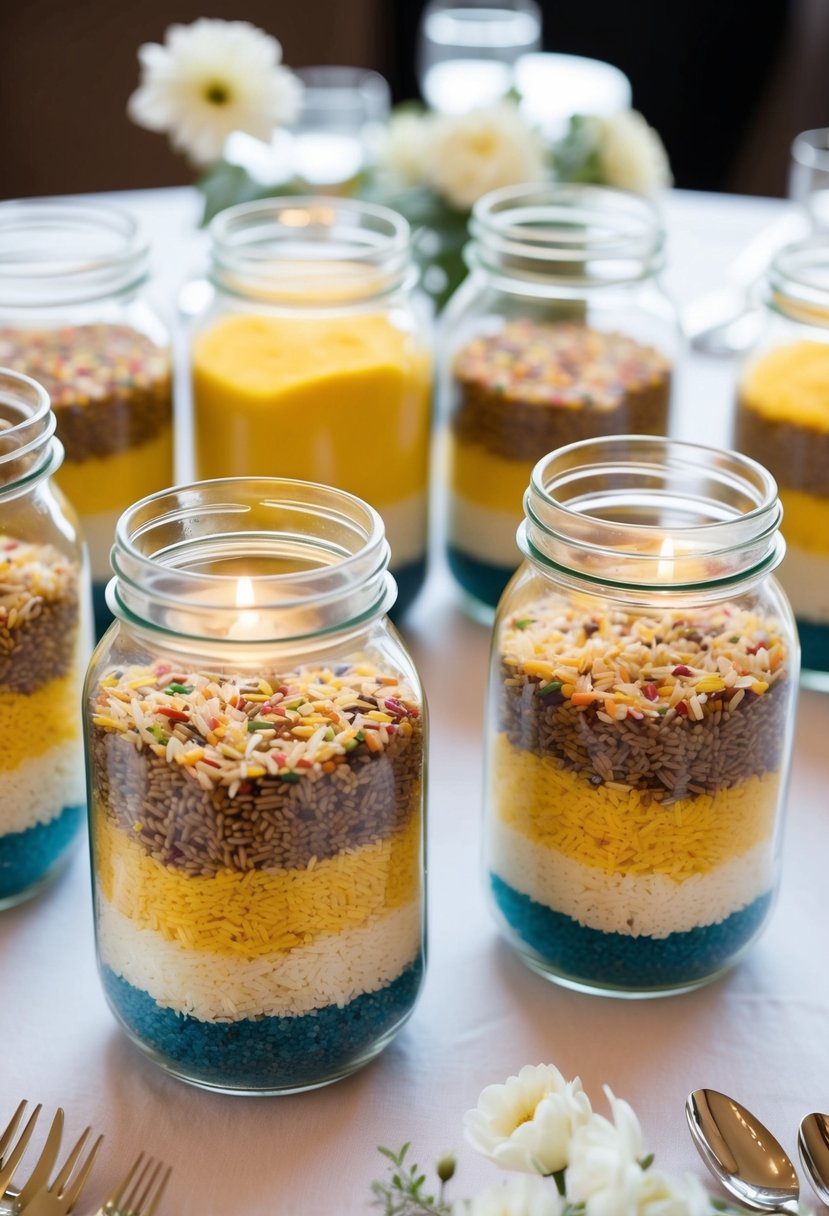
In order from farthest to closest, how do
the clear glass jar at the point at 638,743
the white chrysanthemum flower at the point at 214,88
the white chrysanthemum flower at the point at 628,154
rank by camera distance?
the white chrysanthemum flower at the point at 628,154 → the white chrysanthemum flower at the point at 214,88 → the clear glass jar at the point at 638,743

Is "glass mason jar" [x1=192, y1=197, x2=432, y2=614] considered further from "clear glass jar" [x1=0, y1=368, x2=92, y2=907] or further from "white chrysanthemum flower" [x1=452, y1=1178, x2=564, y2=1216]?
Result: "white chrysanthemum flower" [x1=452, y1=1178, x2=564, y2=1216]

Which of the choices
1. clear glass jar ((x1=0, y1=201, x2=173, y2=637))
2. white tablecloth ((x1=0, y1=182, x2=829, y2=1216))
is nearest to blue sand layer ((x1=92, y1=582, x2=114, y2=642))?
clear glass jar ((x1=0, y1=201, x2=173, y2=637))

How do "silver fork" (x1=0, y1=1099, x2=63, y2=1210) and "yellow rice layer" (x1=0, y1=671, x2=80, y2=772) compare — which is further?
"yellow rice layer" (x1=0, y1=671, x2=80, y2=772)

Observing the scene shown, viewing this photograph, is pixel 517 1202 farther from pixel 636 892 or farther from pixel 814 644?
pixel 814 644

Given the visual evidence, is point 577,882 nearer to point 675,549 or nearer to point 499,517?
point 675,549

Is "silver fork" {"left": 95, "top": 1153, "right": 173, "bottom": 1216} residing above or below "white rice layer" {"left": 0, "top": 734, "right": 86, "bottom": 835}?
below

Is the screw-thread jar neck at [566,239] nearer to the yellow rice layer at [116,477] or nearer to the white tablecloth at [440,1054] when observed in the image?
the yellow rice layer at [116,477]

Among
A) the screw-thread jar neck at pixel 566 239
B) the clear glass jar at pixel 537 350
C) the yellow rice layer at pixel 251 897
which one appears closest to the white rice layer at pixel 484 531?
the clear glass jar at pixel 537 350

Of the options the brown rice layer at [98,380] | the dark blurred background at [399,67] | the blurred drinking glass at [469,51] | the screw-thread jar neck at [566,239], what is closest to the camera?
the brown rice layer at [98,380]
